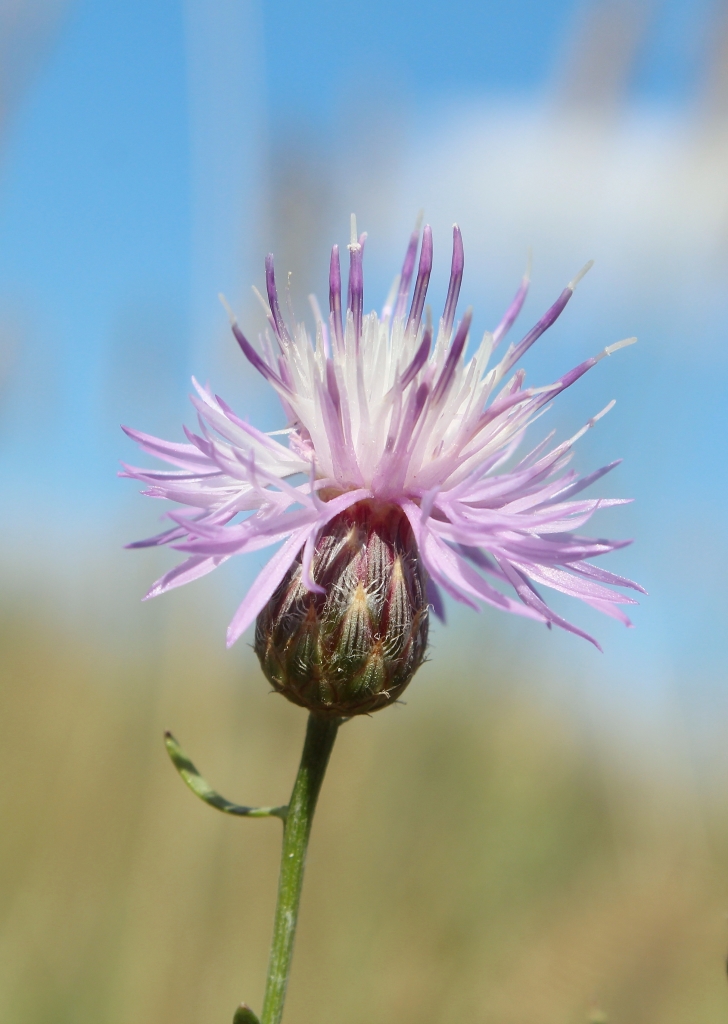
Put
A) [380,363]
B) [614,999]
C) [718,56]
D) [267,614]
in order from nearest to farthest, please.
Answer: [267,614] → [380,363] → [718,56] → [614,999]

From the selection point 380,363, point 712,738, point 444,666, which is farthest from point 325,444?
point 712,738

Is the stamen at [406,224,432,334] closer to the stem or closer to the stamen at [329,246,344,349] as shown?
Answer: the stamen at [329,246,344,349]

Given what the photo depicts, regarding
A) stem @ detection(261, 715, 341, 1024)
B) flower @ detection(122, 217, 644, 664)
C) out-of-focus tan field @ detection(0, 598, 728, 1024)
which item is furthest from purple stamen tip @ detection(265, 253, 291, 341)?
out-of-focus tan field @ detection(0, 598, 728, 1024)

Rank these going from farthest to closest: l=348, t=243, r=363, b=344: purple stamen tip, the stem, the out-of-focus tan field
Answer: the out-of-focus tan field
l=348, t=243, r=363, b=344: purple stamen tip
the stem

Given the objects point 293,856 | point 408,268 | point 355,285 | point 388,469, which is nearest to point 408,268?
point 408,268

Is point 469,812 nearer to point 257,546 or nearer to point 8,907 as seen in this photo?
point 8,907

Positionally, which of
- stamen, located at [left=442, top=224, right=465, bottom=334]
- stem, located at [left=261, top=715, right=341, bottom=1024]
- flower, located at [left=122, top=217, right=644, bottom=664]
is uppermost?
stamen, located at [left=442, top=224, right=465, bottom=334]

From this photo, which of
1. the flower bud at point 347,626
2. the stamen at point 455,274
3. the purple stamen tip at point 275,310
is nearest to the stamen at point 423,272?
the stamen at point 455,274
